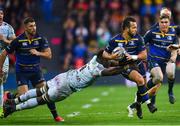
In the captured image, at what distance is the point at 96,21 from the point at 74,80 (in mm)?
17357

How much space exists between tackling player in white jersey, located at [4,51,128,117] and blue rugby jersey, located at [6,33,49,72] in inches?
60.2

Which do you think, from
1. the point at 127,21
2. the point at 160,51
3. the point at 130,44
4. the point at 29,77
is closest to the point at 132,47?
the point at 130,44

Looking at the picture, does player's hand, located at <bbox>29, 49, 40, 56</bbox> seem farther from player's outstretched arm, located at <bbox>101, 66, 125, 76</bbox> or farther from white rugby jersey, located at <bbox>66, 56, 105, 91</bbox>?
player's outstretched arm, located at <bbox>101, 66, 125, 76</bbox>

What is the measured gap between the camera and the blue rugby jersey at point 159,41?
17312 mm

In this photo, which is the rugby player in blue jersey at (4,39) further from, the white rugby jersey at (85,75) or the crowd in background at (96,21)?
the crowd in background at (96,21)

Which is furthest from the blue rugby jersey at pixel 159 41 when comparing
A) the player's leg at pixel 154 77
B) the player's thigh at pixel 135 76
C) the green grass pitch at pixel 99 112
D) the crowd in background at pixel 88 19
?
the crowd in background at pixel 88 19

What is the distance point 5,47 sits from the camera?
1677cm

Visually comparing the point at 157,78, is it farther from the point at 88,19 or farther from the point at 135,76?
the point at 88,19

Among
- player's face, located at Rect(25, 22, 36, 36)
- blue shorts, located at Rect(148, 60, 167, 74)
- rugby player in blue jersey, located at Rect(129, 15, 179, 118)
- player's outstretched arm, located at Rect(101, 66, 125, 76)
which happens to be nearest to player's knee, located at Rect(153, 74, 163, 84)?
rugby player in blue jersey, located at Rect(129, 15, 179, 118)

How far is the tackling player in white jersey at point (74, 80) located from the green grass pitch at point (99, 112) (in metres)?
0.50

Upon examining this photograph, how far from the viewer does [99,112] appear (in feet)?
56.4

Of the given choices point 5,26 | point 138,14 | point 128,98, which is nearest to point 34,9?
point 138,14

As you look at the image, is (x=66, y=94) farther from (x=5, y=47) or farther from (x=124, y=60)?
(x=5, y=47)

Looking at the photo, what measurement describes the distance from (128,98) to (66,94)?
325 inches
